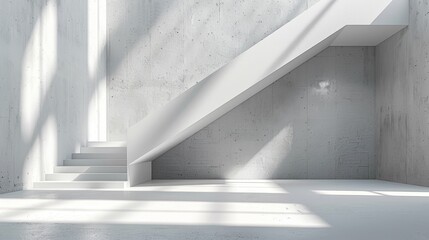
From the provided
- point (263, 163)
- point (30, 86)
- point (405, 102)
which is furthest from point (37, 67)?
point (405, 102)

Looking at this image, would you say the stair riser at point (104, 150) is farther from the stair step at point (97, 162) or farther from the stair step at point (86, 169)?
the stair step at point (86, 169)

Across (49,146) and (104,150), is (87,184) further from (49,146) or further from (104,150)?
(104,150)

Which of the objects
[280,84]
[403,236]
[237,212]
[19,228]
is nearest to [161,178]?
[280,84]

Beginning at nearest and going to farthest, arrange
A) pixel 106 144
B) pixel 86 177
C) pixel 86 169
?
pixel 86 177 → pixel 86 169 → pixel 106 144

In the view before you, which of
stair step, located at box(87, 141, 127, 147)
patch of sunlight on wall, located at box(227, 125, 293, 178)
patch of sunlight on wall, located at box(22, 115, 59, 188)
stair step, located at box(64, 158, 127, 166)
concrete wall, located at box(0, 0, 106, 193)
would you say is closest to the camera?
concrete wall, located at box(0, 0, 106, 193)

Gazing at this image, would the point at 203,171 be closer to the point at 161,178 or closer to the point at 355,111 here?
the point at 161,178

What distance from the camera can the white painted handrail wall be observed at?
8.00 m

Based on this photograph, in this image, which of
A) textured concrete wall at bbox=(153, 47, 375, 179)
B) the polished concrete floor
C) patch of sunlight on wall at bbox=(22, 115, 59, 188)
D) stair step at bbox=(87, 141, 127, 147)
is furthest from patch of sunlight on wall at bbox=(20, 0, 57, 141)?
textured concrete wall at bbox=(153, 47, 375, 179)

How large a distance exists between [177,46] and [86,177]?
402cm

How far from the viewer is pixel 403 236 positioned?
3.51 m

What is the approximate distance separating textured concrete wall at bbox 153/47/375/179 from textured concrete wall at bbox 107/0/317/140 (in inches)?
45.1

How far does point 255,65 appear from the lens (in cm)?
820

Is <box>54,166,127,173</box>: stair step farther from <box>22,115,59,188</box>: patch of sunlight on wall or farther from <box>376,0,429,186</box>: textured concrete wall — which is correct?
<box>376,0,429,186</box>: textured concrete wall

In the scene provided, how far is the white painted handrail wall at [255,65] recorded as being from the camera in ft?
26.2
